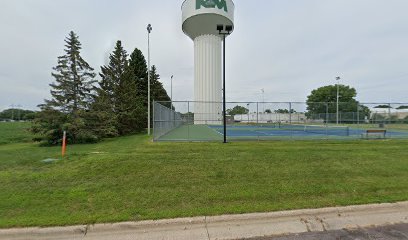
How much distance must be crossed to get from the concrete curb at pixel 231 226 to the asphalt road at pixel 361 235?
0.13m

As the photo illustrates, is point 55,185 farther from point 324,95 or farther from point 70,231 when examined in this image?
point 324,95

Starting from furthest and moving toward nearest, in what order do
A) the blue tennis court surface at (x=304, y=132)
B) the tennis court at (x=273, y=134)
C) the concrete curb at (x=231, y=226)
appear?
the blue tennis court surface at (x=304, y=132) < the tennis court at (x=273, y=134) < the concrete curb at (x=231, y=226)

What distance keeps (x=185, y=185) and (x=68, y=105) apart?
47.2 ft

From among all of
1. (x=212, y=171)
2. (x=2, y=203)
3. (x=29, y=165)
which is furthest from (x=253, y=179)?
(x=29, y=165)

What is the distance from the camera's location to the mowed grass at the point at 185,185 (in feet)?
14.9

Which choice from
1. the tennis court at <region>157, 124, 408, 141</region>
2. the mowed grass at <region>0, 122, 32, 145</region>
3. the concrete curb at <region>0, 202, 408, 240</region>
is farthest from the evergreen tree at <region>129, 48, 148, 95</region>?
the concrete curb at <region>0, 202, 408, 240</region>

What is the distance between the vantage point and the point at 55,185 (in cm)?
571

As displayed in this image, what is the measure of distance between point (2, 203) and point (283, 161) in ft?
24.8

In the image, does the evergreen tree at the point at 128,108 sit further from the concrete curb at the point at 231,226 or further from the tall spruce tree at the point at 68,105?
the concrete curb at the point at 231,226

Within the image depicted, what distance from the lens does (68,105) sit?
16.6 metres

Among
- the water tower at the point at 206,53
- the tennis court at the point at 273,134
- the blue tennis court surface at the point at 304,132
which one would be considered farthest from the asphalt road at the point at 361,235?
the water tower at the point at 206,53

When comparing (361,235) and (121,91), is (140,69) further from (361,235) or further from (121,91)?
(361,235)

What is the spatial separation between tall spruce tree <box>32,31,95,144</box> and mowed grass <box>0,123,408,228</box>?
834 centimetres

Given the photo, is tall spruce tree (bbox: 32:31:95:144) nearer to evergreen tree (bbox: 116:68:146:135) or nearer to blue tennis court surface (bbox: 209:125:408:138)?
evergreen tree (bbox: 116:68:146:135)
